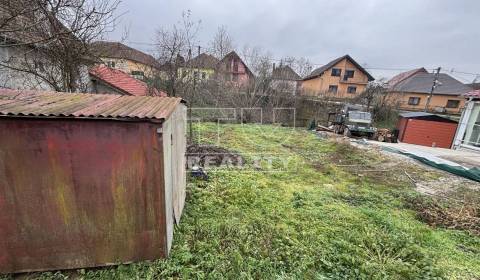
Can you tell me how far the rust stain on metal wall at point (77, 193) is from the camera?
86.1 inches

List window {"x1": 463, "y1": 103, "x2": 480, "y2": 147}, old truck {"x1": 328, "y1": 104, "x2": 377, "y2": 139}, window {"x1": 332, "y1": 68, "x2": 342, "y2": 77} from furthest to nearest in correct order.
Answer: window {"x1": 332, "y1": 68, "x2": 342, "y2": 77}, old truck {"x1": 328, "y1": 104, "x2": 377, "y2": 139}, window {"x1": 463, "y1": 103, "x2": 480, "y2": 147}

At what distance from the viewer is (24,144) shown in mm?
2158

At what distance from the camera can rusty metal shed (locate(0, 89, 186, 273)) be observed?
7.13 feet

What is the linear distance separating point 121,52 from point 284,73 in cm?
1458

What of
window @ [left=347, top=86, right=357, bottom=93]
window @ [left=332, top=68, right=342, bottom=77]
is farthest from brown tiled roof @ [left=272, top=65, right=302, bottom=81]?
window @ [left=347, top=86, right=357, bottom=93]

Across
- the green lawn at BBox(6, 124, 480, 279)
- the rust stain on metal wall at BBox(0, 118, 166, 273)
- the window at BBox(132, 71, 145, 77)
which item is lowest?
the green lawn at BBox(6, 124, 480, 279)

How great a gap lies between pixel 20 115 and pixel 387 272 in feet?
14.4

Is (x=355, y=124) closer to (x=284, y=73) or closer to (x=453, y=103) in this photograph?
(x=284, y=73)

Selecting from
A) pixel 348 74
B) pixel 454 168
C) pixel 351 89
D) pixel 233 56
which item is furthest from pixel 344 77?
pixel 454 168

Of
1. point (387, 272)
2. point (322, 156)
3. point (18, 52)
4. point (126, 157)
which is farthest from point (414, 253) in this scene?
point (18, 52)

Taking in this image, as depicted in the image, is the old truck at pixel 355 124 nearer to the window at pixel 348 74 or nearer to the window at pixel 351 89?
the window at pixel 351 89

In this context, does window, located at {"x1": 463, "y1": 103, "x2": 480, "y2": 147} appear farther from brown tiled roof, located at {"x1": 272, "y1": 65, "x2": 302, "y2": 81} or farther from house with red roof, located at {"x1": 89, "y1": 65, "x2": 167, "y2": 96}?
house with red roof, located at {"x1": 89, "y1": 65, "x2": 167, "y2": 96}

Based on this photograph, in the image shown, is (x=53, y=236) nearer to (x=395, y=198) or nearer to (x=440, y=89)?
(x=395, y=198)

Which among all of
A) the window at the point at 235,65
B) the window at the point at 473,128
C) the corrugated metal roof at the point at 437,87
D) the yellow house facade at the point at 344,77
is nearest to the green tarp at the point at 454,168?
the window at the point at 473,128
